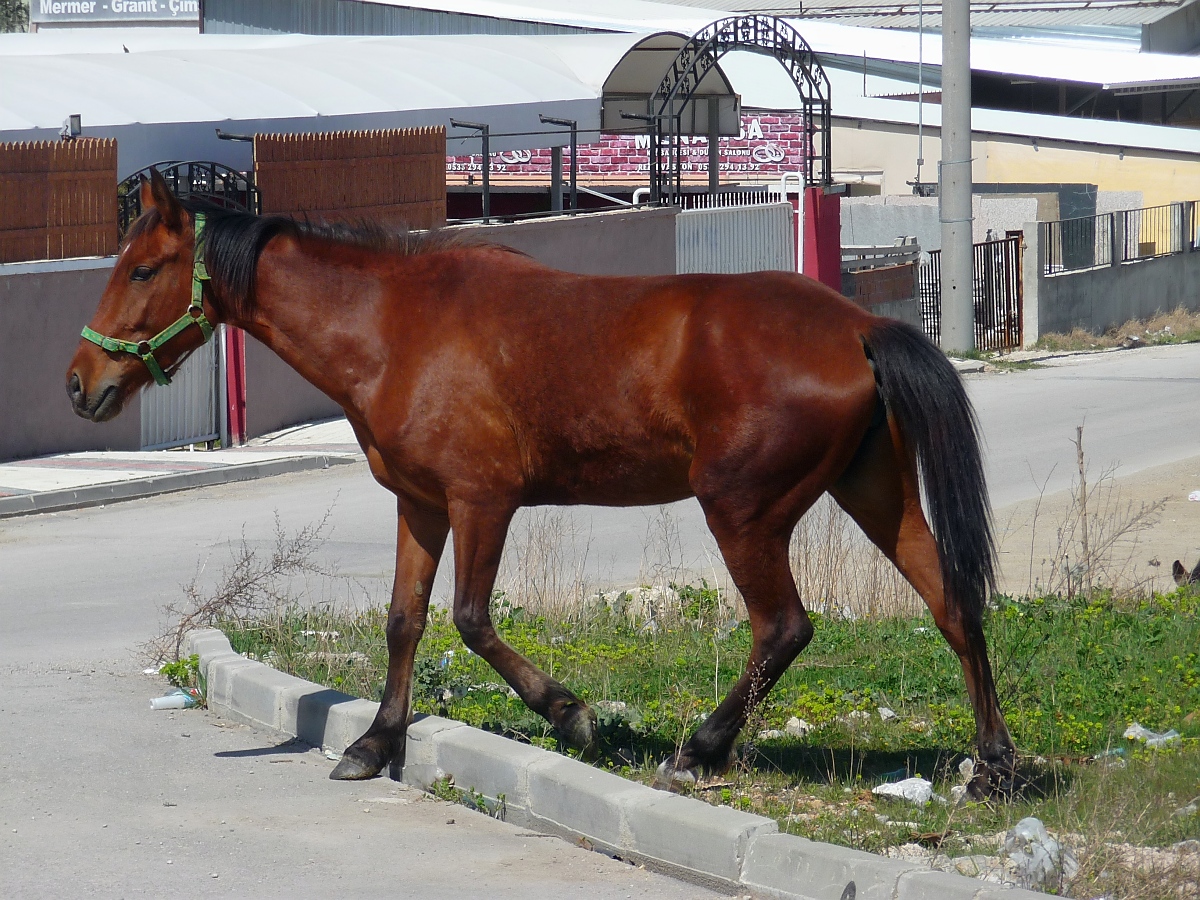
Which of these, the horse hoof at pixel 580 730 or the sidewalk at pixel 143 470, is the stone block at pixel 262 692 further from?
the sidewalk at pixel 143 470

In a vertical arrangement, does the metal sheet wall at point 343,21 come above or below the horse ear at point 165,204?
above

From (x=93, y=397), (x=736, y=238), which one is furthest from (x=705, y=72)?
(x=93, y=397)

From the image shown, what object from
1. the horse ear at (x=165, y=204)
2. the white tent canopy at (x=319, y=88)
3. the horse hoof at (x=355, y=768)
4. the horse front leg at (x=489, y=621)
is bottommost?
the horse hoof at (x=355, y=768)

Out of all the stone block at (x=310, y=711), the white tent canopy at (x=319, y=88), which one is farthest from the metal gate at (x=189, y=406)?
the stone block at (x=310, y=711)

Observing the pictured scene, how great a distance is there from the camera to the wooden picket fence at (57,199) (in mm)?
15344

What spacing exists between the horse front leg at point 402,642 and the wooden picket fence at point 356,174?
1107 cm

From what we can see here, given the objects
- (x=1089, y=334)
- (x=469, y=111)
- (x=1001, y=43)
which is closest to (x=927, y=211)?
(x=1089, y=334)

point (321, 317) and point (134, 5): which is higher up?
point (134, 5)

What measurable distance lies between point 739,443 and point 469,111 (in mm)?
21409

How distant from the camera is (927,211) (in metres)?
32.8

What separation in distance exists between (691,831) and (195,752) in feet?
8.15

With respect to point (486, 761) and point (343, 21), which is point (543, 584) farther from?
point (343, 21)

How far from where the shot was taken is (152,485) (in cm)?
1441

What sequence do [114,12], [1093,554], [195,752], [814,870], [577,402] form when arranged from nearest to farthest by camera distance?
[814,870] < [577,402] < [195,752] < [1093,554] < [114,12]
